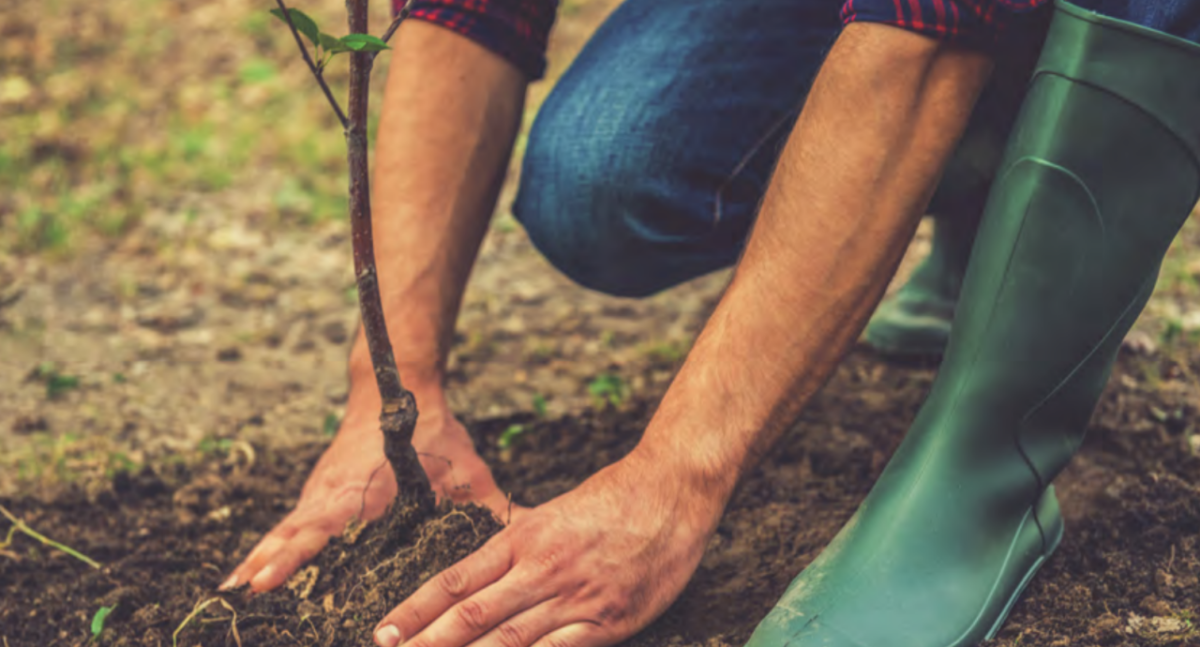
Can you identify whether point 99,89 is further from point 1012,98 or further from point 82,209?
point 1012,98

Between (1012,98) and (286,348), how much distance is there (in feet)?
5.58

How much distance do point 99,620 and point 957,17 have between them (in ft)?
4.18

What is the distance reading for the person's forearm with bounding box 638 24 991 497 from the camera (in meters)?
1.24

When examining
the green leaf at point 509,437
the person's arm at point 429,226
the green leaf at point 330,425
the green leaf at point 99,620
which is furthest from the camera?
the green leaf at point 330,425

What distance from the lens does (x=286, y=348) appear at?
2.66 metres

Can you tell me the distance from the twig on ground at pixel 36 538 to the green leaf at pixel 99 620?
187 mm

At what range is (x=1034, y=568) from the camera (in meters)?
1.41

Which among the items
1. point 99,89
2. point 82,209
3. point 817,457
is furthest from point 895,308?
point 99,89

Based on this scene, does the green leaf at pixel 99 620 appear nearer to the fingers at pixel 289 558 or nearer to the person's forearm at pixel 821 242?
the fingers at pixel 289 558

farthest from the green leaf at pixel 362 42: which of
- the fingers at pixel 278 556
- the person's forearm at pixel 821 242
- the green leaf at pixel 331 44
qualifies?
the fingers at pixel 278 556

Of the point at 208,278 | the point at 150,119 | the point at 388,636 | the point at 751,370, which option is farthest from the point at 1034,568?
the point at 150,119

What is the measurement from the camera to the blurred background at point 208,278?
2316 mm

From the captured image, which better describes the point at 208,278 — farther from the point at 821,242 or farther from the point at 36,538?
the point at 821,242

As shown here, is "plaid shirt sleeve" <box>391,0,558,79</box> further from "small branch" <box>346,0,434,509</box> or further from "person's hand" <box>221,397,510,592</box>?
"person's hand" <box>221,397,510,592</box>
